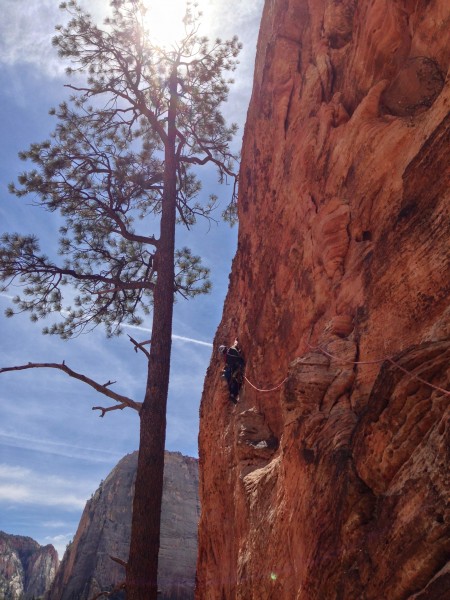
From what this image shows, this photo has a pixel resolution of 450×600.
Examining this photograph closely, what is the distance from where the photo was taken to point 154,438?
965 centimetres

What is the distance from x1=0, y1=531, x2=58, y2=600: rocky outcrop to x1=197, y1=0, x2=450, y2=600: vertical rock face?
67686mm

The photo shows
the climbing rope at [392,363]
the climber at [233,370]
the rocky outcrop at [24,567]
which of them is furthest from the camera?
the rocky outcrop at [24,567]

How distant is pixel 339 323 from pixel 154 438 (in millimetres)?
4253

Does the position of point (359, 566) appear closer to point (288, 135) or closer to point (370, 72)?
point (370, 72)

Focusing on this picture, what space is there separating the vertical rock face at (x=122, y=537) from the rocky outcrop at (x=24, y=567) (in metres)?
21.5

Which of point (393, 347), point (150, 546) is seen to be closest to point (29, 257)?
point (150, 546)

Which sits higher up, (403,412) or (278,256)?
(278,256)

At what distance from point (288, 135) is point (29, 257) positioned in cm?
618

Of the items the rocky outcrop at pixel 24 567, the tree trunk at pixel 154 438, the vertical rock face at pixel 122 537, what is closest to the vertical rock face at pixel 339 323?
the tree trunk at pixel 154 438

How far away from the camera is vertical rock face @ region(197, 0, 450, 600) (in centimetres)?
462

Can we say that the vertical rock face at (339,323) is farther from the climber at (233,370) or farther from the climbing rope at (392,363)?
the climber at (233,370)

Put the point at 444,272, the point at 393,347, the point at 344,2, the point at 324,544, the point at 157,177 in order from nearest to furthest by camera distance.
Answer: the point at 324,544 < the point at 444,272 < the point at 393,347 < the point at 344,2 < the point at 157,177

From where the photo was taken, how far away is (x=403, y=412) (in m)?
4.76

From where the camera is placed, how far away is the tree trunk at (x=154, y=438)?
28.2 ft
